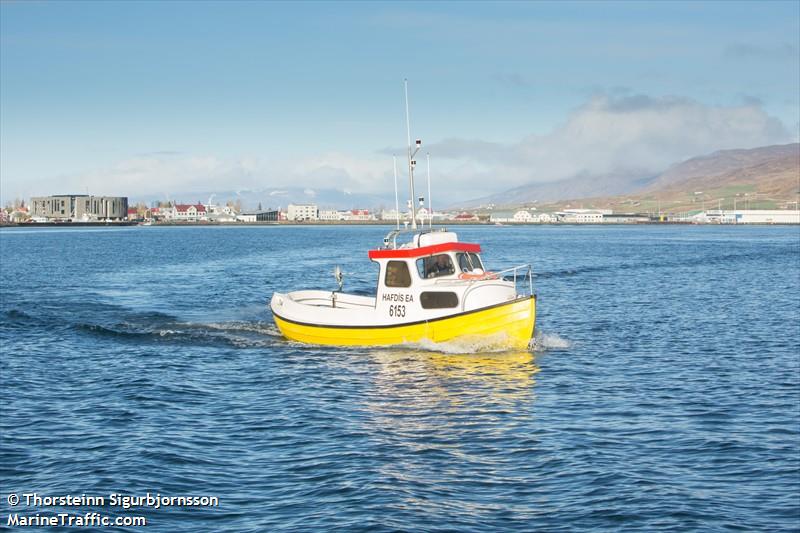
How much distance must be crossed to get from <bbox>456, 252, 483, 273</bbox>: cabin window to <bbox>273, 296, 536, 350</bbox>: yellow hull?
288cm

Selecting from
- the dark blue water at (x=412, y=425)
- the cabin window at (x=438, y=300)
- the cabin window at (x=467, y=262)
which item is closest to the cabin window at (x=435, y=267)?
the cabin window at (x=467, y=262)

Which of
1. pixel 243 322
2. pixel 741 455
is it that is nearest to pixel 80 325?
pixel 243 322

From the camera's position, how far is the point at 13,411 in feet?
84.2

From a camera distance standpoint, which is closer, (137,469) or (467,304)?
(137,469)

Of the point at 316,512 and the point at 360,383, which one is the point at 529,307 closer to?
the point at 360,383

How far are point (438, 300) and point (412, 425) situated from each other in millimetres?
11560

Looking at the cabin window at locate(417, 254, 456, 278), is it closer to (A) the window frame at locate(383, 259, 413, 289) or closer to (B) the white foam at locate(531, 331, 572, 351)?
(A) the window frame at locate(383, 259, 413, 289)

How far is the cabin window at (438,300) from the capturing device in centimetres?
3506

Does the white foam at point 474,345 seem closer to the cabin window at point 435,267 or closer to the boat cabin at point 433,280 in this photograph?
the boat cabin at point 433,280

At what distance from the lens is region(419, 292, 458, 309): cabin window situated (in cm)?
3506

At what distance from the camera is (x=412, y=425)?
24297mm

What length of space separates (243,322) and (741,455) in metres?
30.9

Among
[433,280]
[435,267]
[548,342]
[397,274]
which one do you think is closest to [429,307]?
[433,280]

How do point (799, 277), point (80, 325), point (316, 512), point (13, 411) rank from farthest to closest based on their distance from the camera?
point (799, 277), point (80, 325), point (13, 411), point (316, 512)
